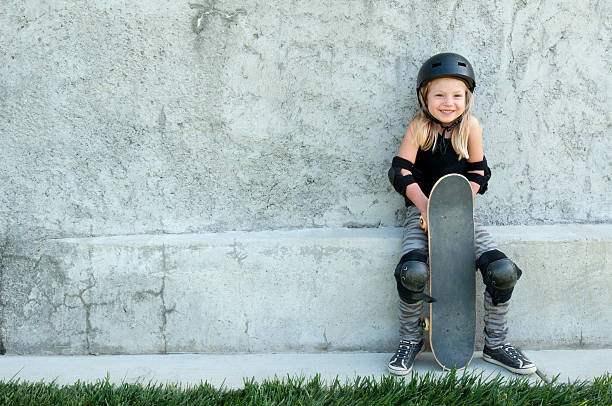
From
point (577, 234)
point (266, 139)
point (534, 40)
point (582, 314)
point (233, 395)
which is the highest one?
point (534, 40)

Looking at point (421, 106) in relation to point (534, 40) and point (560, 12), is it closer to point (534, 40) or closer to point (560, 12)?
point (534, 40)

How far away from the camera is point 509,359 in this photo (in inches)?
92.5

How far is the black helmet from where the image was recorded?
2373 mm

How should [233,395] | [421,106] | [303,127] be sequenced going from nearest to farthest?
[233,395] → [421,106] → [303,127]

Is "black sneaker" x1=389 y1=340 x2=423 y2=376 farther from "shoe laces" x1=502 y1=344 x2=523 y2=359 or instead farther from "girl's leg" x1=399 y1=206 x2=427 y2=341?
"shoe laces" x1=502 y1=344 x2=523 y2=359

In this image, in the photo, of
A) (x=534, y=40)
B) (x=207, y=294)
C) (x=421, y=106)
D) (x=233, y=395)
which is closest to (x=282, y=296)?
(x=207, y=294)

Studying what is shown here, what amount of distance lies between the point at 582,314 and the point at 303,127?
5.57ft

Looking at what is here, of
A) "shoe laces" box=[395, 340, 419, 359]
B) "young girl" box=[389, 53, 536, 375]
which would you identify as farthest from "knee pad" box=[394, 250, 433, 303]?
"shoe laces" box=[395, 340, 419, 359]

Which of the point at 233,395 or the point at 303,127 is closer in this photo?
the point at 233,395

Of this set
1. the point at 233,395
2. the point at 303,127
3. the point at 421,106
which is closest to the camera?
the point at 233,395

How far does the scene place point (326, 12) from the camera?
263 cm

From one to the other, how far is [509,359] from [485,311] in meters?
0.24

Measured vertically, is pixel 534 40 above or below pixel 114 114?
above

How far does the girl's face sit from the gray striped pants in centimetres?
53
